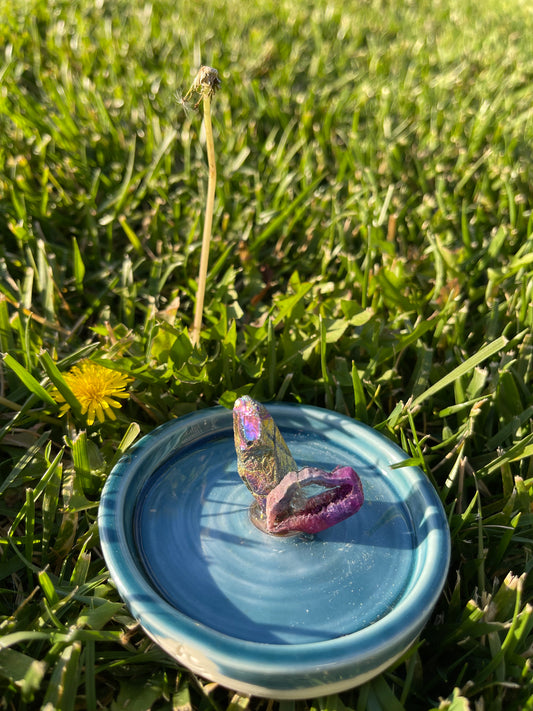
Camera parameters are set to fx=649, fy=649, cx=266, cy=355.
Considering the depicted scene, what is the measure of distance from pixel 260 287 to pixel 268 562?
148 cm

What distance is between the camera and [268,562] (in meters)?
1.60

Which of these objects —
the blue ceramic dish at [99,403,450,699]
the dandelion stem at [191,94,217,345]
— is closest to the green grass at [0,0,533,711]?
the dandelion stem at [191,94,217,345]

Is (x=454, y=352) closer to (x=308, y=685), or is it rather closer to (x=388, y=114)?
(x=308, y=685)

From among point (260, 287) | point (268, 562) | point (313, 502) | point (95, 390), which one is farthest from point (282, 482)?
point (260, 287)

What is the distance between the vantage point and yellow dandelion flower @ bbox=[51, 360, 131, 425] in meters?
2.04

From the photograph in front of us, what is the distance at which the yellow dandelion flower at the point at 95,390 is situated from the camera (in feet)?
6.71

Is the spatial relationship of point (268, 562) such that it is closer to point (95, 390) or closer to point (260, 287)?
point (95, 390)

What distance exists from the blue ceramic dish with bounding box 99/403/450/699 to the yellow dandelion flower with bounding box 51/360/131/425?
282 millimetres

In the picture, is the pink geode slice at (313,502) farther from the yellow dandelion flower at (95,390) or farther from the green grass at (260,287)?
the yellow dandelion flower at (95,390)

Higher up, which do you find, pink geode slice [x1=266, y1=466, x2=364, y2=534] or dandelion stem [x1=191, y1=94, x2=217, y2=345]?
dandelion stem [x1=191, y1=94, x2=217, y2=345]

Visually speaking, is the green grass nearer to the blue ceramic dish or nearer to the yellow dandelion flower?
the yellow dandelion flower

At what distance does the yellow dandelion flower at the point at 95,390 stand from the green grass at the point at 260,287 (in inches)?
2.4

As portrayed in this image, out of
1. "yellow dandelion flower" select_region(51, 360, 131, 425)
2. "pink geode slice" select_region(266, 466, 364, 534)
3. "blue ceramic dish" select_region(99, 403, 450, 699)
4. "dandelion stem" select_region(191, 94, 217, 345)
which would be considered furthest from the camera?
"yellow dandelion flower" select_region(51, 360, 131, 425)

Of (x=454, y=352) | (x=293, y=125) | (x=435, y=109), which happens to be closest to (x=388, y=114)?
(x=435, y=109)
